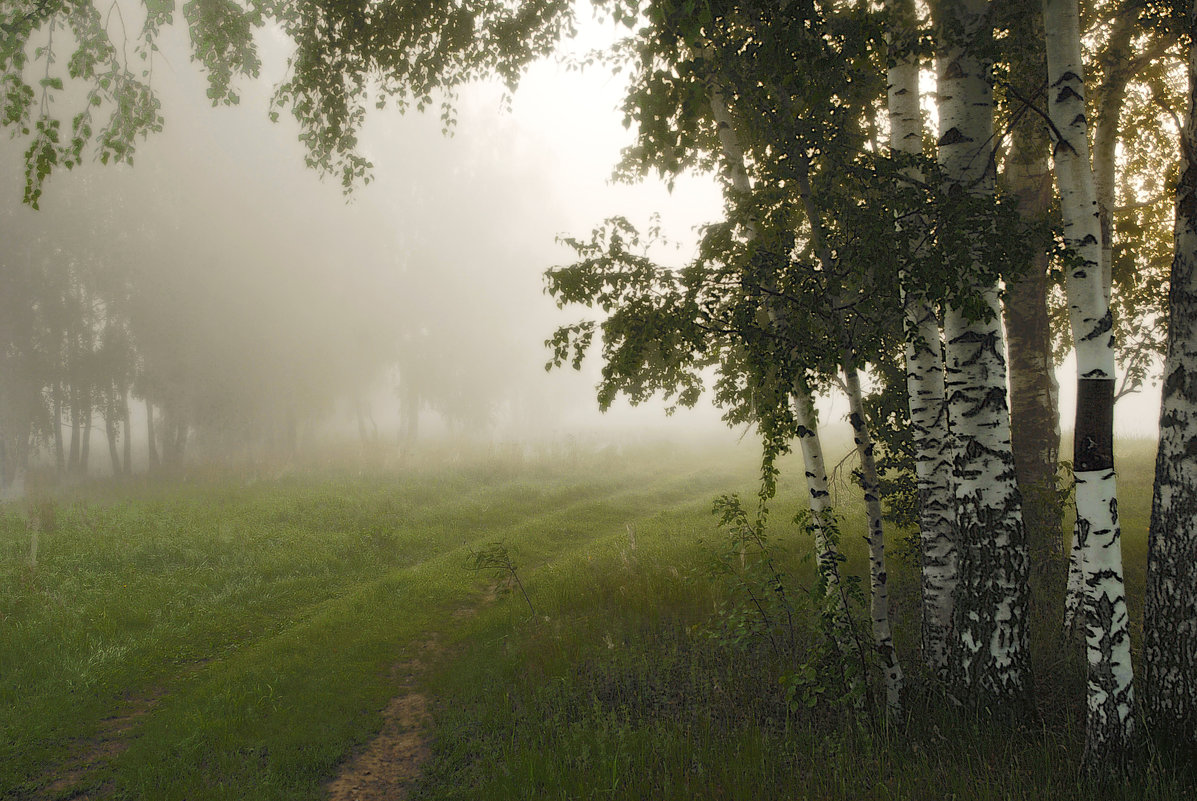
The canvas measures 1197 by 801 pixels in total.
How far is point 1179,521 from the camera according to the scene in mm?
3977

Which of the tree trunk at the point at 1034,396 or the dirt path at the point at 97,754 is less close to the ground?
the tree trunk at the point at 1034,396

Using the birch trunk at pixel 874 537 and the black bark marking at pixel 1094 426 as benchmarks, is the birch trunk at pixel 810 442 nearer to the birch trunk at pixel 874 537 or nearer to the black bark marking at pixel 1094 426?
the birch trunk at pixel 874 537

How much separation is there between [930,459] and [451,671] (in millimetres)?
6071

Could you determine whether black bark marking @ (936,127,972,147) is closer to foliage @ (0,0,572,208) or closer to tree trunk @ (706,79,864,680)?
tree trunk @ (706,79,864,680)

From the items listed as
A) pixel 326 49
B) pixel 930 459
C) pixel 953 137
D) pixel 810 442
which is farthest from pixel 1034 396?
pixel 326 49

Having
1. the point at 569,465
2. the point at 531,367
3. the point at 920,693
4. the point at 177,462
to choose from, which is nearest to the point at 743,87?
the point at 920,693

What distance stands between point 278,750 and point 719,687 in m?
4.27

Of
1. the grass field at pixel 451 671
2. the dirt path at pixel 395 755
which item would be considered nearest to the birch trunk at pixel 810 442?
the grass field at pixel 451 671

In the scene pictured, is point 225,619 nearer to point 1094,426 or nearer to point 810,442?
point 810,442

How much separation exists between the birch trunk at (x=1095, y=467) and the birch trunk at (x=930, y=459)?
1118 millimetres

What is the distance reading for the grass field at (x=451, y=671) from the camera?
425 centimetres

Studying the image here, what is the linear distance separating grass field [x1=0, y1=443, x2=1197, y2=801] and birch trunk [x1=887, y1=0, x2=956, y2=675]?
754mm

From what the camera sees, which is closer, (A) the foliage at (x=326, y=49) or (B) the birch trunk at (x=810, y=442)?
(B) the birch trunk at (x=810, y=442)

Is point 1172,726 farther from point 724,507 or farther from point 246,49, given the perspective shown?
point 246,49
